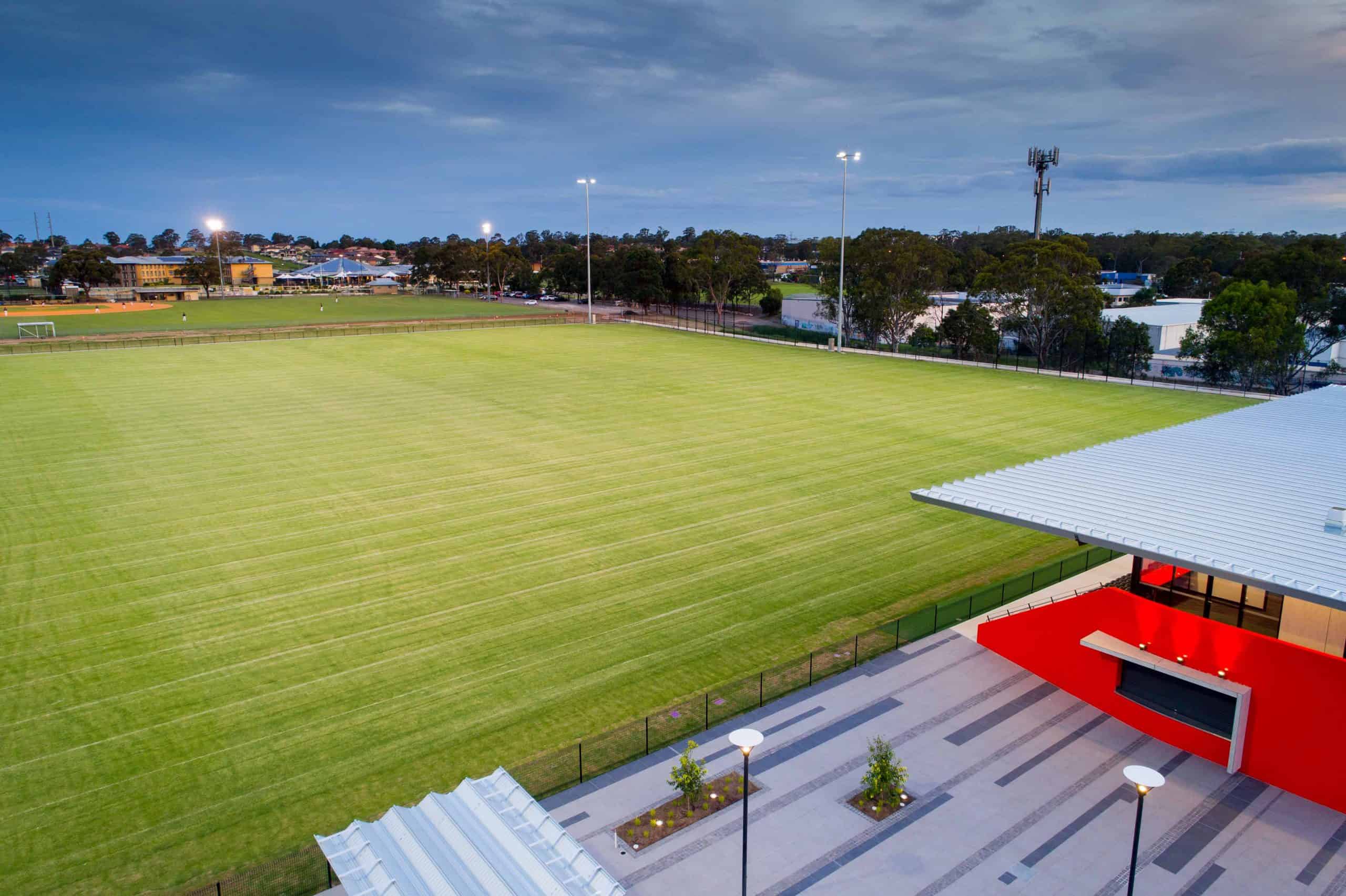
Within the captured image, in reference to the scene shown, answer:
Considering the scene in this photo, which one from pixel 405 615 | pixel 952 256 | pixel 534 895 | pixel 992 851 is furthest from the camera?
pixel 952 256

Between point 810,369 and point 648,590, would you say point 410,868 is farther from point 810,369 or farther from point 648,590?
point 810,369

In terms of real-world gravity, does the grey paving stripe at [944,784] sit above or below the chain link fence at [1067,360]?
below

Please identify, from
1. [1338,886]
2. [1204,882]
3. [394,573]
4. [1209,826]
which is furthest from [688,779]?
[394,573]

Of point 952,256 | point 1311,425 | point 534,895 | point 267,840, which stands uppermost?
point 952,256

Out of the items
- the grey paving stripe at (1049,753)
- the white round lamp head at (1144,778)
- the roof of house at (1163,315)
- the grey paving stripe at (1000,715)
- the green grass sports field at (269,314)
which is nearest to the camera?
the white round lamp head at (1144,778)

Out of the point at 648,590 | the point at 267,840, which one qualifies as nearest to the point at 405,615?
the point at 648,590

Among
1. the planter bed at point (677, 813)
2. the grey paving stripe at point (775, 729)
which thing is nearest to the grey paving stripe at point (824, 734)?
the grey paving stripe at point (775, 729)

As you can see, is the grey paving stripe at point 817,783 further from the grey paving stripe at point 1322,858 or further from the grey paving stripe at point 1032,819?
the grey paving stripe at point 1322,858
